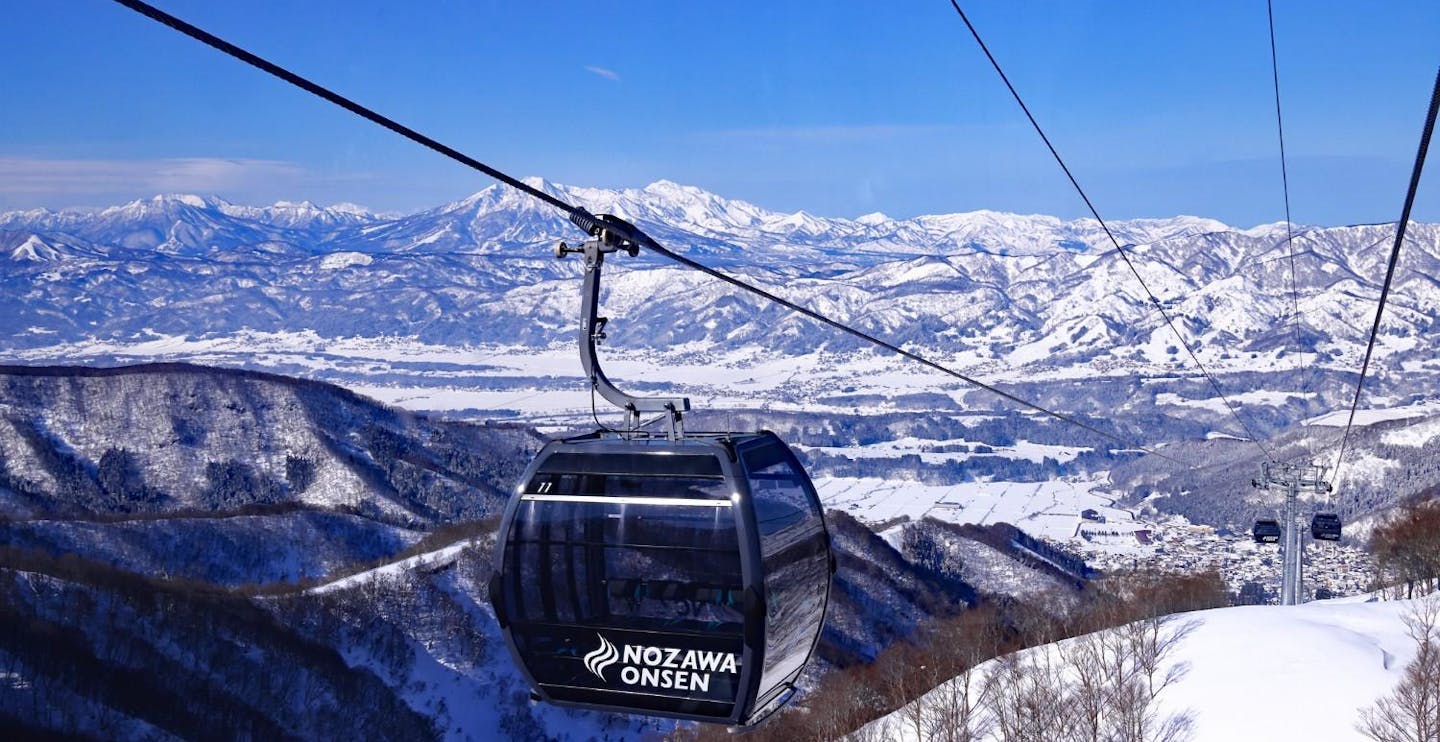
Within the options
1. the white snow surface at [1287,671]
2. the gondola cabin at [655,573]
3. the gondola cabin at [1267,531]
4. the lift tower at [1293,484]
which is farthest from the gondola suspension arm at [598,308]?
the gondola cabin at [1267,531]

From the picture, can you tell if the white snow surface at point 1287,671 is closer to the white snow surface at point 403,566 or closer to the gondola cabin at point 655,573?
the gondola cabin at point 655,573

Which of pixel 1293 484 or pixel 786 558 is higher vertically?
pixel 786 558

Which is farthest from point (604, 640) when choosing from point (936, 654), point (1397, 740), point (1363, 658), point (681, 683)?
point (936, 654)

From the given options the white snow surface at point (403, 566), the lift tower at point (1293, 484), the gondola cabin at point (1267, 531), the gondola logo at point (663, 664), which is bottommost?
the white snow surface at point (403, 566)

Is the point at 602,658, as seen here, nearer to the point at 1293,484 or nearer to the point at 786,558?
the point at 786,558

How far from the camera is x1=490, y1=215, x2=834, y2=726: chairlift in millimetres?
10031

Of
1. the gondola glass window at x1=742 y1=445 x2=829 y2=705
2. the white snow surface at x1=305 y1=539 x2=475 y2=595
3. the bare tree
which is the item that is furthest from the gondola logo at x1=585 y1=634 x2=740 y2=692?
the white snow surface at x1=305 y1=539 x2=475 y2=595

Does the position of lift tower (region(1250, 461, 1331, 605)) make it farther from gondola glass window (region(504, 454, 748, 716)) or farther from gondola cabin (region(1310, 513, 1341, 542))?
gondola glass window (region(504, 454, 748, 716))

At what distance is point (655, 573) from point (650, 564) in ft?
0.37

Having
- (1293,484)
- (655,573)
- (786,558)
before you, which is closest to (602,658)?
(655,573)

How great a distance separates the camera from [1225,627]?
4716 cm

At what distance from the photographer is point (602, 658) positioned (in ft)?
34.7

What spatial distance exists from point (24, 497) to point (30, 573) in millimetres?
58497

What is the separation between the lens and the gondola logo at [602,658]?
10.5m
